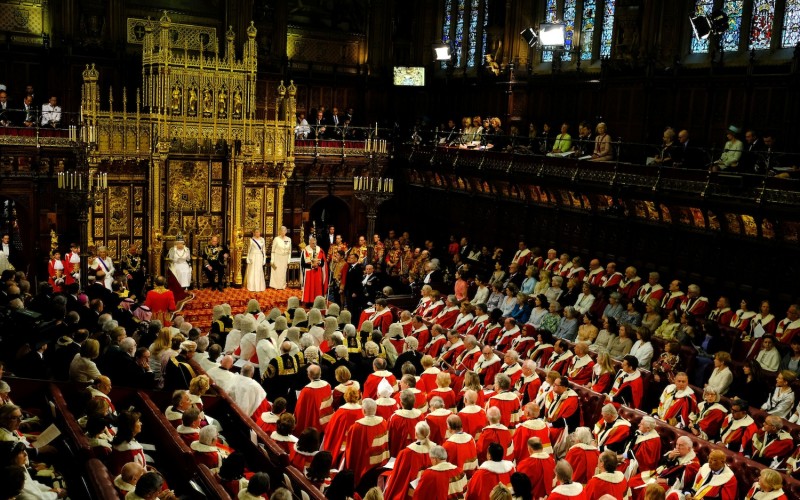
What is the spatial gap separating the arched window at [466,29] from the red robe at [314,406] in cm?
1779

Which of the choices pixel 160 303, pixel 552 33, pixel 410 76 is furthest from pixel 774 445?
pixel 410 76

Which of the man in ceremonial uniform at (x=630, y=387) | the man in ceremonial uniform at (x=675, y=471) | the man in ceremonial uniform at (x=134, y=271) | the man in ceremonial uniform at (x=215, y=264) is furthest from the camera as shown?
the man in ceremonial uniform at (x=215, y=264)

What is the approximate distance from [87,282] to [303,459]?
30.8ft

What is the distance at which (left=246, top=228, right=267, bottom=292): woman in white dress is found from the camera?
73.3 ft

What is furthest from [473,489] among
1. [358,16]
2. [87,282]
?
[358,16]

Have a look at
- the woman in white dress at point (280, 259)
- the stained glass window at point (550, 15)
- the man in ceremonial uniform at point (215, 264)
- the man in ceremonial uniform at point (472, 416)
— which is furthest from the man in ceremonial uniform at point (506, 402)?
the stained glass window at point (550, 15)

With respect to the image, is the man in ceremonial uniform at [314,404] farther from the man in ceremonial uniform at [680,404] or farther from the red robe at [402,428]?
the man in ceremonial uniform at [680,404]

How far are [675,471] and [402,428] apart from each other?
341 centimetres

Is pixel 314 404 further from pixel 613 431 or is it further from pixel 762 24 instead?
pixel 762 24

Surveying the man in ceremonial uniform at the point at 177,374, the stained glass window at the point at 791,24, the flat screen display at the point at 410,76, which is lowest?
the man in ceremonial uniform at the point at 177,374

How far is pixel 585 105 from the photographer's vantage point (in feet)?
73.4

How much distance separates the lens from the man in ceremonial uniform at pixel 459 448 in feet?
31.3

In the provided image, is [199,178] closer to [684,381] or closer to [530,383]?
[530,383]

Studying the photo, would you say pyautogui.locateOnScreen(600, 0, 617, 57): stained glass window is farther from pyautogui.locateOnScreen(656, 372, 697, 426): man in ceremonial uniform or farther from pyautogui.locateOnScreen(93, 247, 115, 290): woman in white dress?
pyautogui.locateOnScreen(93, 247, 115, 290): woman in white dress
